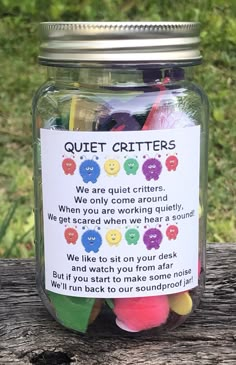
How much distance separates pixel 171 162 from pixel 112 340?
0.69ft

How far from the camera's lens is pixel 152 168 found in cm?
82

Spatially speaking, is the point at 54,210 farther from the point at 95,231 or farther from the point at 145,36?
the point at 145,36

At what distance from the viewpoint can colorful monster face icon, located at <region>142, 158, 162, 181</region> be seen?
0.82m

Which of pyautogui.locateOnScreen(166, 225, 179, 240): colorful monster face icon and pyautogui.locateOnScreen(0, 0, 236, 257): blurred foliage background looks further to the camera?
pyautogui.locateOnScreen(0, 0, 236, 257): blurred foliage background

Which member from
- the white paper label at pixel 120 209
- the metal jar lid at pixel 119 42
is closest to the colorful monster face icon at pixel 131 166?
the white paper label at pixel 120 209

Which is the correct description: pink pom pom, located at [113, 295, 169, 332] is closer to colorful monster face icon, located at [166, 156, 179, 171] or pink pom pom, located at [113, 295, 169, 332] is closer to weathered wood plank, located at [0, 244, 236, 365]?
weathered wood plank, located at [0, 244, 236, 365]

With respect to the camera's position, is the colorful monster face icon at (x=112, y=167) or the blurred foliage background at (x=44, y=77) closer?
Result: the colorful monster face icon at (x=112, y=167)

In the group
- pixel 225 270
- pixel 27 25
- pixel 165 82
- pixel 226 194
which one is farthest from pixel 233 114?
pixel 165 82

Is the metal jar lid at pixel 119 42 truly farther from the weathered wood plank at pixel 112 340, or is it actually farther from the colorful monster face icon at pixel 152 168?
the weathered wood plank at pixel 112 340

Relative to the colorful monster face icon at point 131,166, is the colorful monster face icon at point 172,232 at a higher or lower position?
lower

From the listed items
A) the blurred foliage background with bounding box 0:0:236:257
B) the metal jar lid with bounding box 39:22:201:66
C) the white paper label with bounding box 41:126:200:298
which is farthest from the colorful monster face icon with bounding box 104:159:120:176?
the blurred foliage background with bounding box 0:0:236:257

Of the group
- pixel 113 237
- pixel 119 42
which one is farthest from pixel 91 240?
pixel 119 42

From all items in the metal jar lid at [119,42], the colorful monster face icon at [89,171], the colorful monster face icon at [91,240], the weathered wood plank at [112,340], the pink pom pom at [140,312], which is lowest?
the weathered wood plank at [112,340]

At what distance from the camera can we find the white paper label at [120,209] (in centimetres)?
82
